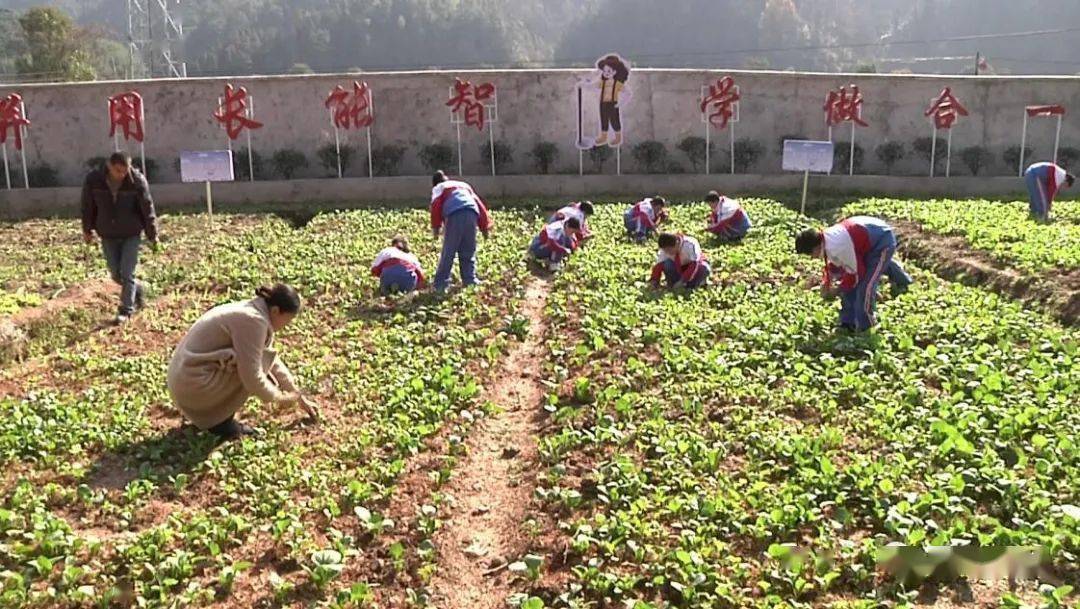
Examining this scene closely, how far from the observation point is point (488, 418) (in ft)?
21.8

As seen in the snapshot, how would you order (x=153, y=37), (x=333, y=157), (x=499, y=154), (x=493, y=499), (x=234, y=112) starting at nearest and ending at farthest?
(x=493, y=499) < (x=234, y=112) < (x=333, y=157) < (x=499, y=154) < (x=153, y=37)

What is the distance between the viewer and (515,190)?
770 inches

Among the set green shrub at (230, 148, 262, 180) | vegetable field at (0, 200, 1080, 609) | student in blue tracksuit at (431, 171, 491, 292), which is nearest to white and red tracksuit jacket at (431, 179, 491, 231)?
student in blue tracksuit at (431, 171, 491, 292)

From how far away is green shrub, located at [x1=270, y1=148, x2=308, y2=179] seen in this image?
65.1 ft

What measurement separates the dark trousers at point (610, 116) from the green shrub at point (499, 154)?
2.26 m

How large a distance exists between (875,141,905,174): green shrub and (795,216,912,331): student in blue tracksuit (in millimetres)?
13951

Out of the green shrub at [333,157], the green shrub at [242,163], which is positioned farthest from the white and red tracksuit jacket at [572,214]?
the green shrub at [242,163]

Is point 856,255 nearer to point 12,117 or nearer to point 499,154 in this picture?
point 499,154

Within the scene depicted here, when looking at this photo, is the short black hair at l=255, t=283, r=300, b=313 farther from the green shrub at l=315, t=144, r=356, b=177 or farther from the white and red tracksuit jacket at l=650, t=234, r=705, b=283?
the green shrub at l=315, t=144, r=356, b=177

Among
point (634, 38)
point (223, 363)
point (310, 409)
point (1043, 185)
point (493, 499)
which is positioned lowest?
point (493, 499)

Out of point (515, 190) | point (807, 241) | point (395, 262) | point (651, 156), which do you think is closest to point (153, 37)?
point (515, 190)

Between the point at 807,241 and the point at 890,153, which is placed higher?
the point at 890,153

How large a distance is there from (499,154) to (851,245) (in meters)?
13.8

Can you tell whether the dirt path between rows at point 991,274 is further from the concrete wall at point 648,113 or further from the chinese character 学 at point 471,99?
the chinese character 学 at point 471,99
